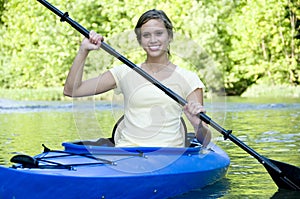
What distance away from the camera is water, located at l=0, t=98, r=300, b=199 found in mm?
4742

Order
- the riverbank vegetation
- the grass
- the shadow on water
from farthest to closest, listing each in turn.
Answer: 1. the riverbank vegetation
2. the grass
3. the shadow on water

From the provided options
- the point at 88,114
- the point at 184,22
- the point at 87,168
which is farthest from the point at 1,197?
the point at 184,22

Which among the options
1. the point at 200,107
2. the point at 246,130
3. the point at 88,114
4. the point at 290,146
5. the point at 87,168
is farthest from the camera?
the point at 246,130

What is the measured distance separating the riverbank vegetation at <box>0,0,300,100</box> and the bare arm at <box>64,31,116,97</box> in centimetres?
1538

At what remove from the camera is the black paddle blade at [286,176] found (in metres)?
4.70

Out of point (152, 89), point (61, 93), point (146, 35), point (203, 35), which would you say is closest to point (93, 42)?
point (146, 35)

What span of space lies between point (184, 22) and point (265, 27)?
2.49m

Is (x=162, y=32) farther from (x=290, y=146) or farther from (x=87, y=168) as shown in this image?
(x=290, y=146)

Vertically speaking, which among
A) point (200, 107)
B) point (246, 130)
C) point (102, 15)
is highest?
point (102, 15)

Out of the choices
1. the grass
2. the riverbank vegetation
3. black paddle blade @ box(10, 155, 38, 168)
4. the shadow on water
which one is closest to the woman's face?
black paddle blade @ box(10, 155, 38, 168)

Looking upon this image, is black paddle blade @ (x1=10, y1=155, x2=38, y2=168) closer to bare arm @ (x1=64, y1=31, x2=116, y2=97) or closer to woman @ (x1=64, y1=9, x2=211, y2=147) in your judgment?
bare arm @ (x1=64, y1=31, x2=116, y2=97)

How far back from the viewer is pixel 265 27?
20.8m

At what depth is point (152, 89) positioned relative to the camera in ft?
14.4

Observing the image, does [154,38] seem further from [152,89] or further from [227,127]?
[227,127]
